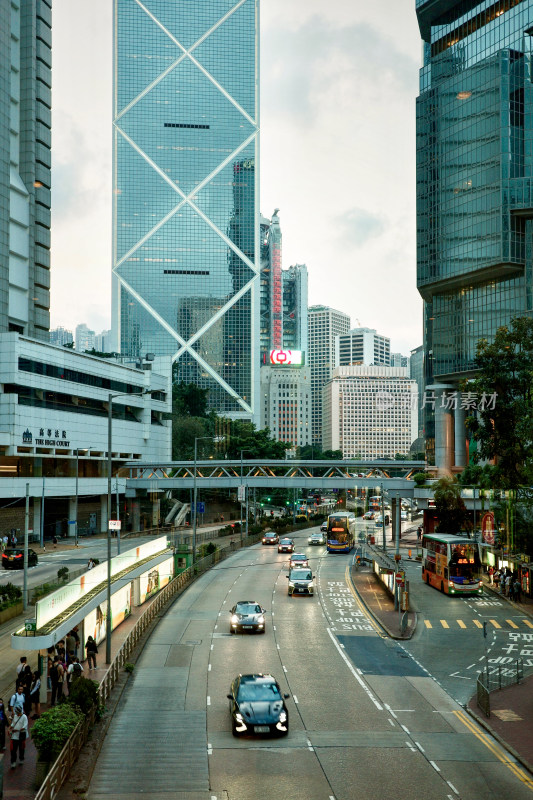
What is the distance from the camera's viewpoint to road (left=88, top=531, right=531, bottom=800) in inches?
803

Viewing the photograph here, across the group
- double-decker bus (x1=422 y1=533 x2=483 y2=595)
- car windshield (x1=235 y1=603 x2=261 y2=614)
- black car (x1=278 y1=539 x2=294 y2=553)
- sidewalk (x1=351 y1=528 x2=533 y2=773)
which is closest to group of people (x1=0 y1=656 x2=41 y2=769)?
sidewalk (x1=351 y1=528 x2=533 y2=773)

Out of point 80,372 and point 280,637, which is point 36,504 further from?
point 280,637

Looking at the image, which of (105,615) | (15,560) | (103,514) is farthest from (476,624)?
(103,514)

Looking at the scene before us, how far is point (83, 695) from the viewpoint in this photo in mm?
24141

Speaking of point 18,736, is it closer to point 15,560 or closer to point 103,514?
point 15,560

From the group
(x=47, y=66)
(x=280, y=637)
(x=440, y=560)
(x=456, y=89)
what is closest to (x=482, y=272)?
(x=456, y=89)

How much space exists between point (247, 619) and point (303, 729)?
16962 millimetres

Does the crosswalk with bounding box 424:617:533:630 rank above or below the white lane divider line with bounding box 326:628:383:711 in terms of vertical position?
below

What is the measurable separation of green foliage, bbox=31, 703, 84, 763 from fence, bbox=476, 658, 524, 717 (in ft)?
46.3

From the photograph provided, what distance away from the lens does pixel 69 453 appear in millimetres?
103938

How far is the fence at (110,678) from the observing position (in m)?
18.6

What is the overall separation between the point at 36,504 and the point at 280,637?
59.7 metres

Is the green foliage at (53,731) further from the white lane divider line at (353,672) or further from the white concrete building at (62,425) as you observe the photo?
the white concrete building at (62,425)

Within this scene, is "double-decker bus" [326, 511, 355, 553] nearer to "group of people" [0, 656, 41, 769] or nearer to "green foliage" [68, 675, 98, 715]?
"group of people" [0, 656, 41, 769]
